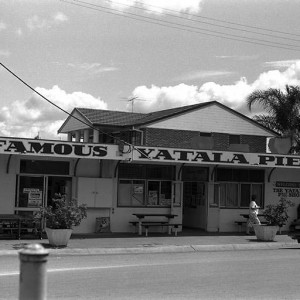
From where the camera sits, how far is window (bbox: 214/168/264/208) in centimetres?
2259

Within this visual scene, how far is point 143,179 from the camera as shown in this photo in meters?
21.4

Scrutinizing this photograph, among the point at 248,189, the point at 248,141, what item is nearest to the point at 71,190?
the point at 248,189

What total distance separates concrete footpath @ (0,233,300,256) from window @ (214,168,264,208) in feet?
6.70

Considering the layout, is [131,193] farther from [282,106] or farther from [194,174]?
[282,106]

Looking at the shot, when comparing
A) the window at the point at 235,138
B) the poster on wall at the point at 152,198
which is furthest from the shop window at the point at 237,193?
the window at the point at 235,138

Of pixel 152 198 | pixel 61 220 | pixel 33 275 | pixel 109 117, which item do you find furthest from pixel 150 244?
pixel 109 117

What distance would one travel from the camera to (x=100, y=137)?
1316 inches

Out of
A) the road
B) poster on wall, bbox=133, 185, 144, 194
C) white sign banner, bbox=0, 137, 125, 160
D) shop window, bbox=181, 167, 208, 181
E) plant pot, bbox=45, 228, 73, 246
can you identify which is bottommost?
the road

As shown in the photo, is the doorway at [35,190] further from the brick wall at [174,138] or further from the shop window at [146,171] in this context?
the brick wall at [174,138]

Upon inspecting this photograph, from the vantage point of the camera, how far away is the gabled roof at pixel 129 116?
3183 cm

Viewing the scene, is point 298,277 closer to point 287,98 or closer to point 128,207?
point 128,207

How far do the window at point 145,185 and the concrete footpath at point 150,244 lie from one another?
1.53 metres

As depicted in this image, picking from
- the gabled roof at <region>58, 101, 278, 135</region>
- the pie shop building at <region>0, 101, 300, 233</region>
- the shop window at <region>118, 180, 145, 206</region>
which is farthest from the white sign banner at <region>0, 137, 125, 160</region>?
the gabled roof at <region>58, 101, 278, 135</region>

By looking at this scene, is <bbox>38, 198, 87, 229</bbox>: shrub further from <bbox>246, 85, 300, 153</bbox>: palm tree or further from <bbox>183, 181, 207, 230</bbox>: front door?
<bbox>246, 85, 300, 153</bbox>: palm tree
